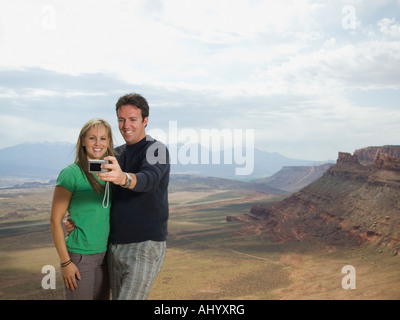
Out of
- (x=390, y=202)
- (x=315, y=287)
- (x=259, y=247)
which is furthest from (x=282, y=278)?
(x=390, y=202)

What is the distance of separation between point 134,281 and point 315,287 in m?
22.4

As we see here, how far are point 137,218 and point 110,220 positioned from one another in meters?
0.34

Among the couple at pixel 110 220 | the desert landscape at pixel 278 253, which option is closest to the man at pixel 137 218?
the couple at pixel 110 220

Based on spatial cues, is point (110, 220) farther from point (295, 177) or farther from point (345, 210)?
point (295, 177)

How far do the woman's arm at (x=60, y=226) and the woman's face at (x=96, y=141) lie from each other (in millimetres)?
448

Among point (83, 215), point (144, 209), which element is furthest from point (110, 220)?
point (144, 209)

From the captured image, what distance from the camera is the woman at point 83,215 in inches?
155

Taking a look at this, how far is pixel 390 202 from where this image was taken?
35.3 m

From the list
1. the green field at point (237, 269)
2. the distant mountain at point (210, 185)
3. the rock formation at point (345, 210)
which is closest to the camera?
the green field at point (237, 269)

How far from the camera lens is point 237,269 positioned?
29.8 meters

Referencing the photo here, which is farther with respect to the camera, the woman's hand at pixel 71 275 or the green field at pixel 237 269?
the green field at pixel 237 269

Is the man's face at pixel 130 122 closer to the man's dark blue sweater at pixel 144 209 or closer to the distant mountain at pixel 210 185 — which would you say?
the man's dark blue sweater at pixel 144 209

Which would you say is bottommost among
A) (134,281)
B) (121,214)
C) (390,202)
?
(390,202)
